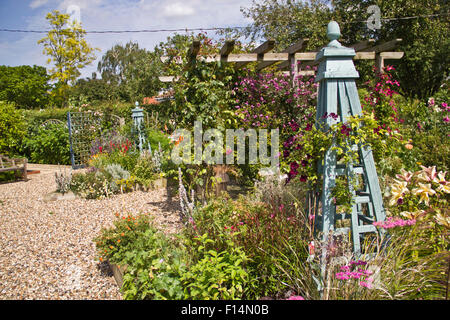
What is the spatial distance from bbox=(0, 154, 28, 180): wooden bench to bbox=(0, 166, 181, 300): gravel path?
1.33 meters

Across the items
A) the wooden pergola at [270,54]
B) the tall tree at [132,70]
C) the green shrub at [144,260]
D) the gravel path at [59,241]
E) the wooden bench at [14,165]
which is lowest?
the gravel path at [59,241]

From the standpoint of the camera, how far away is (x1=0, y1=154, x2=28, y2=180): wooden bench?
7.33m

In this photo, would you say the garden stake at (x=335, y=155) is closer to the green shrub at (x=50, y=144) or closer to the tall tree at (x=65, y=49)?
the green shrub at (x=50, y=144)

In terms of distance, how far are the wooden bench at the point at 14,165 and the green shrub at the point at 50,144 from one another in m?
2.02

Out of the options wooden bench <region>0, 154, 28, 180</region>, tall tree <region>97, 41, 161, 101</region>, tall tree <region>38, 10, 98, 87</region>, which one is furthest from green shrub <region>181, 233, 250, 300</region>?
tall tree <region>38, 10, 98, 87</region>

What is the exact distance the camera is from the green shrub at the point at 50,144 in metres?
9.77

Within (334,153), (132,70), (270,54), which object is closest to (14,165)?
(270,54)

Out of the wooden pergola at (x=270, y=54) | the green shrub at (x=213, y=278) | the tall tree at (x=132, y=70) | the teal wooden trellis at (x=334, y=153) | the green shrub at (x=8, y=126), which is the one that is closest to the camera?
the green shrub at (x=213, y=278)

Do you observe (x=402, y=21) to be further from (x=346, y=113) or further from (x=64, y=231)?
(x=64, y=231)

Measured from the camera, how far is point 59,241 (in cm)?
362

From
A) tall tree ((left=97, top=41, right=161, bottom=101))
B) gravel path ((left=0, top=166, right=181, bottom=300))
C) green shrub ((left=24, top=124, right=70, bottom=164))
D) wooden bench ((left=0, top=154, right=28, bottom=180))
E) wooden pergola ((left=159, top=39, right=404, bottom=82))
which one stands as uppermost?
tall tree ((left=97, top=41, right=161, bottom=101))

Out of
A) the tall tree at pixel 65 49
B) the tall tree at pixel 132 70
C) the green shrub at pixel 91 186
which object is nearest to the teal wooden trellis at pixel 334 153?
the green shrub at pixel 91 186

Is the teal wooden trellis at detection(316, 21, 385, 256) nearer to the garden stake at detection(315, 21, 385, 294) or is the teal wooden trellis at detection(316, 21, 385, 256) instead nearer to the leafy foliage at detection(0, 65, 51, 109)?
the garden stake at detection(315, 21, 385, 294)

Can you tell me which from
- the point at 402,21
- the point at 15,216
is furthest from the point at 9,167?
the point at 402,21
